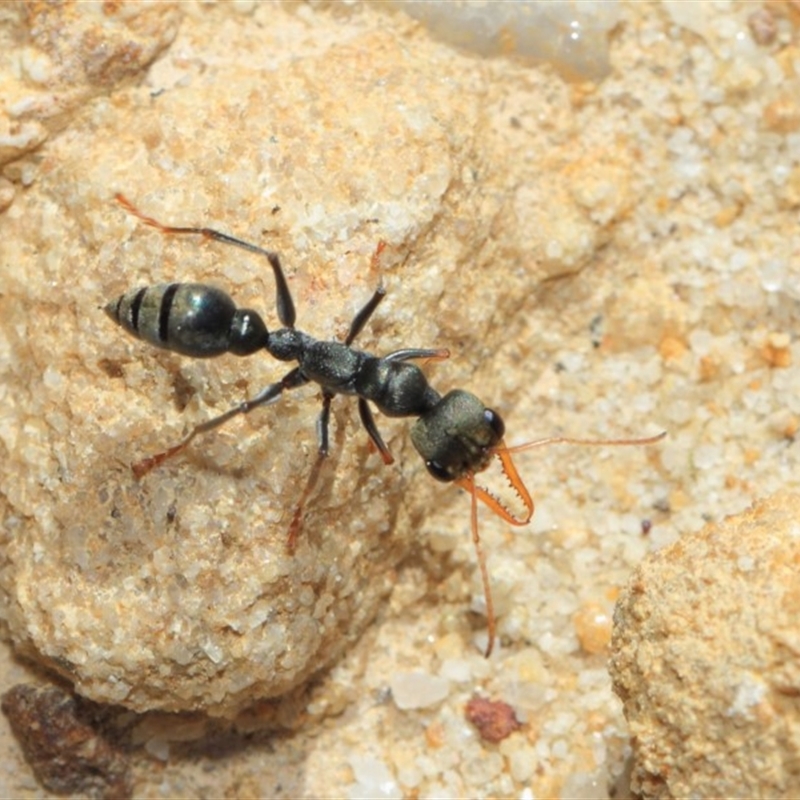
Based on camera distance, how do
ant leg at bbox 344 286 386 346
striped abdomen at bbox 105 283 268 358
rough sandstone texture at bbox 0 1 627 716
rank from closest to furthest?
striped abdomen at bbox 105 283 268 358
rough sandstone texture at bbox 0 1 627 716
ant leg at bbox 344 286 386 346

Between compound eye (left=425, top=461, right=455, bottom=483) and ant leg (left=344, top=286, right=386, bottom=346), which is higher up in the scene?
ant leg (left=344, top=286, right=386, bottom=346)

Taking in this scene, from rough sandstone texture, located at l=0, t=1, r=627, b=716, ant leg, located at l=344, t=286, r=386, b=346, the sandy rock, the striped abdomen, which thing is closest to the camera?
the sandy rock

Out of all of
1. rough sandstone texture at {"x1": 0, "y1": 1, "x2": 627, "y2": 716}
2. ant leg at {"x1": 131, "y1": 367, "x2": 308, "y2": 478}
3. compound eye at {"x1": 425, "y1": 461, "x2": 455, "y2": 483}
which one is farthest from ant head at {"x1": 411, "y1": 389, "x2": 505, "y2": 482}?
ant leg at {"x1": 131, "y1": 367, "x2": 308, "y2": 478}

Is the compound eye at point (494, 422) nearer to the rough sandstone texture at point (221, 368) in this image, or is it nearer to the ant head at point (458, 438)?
the ant head at point (458, 438)

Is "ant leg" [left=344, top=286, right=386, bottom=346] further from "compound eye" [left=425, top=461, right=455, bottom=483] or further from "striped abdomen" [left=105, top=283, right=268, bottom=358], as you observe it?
"compound eye" [left=425, top=461, right=455, bottom=483]

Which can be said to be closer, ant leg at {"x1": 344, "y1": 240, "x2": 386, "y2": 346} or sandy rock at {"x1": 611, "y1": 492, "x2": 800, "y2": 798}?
sandy rock at {"x1": 611, "y1": 492, "x2": 800, "y2": 798}

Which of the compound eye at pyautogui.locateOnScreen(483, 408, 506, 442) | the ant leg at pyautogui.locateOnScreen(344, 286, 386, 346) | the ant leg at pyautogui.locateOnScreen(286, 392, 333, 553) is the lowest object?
the ant leg at pyautogui.locateOnScreen(286, 392, 333, 553)

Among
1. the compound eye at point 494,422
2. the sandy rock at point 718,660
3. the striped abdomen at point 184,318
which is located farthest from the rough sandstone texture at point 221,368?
the sandy rock at point 718,660
